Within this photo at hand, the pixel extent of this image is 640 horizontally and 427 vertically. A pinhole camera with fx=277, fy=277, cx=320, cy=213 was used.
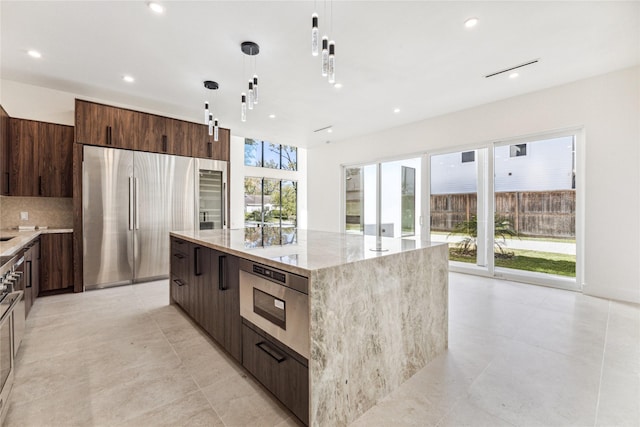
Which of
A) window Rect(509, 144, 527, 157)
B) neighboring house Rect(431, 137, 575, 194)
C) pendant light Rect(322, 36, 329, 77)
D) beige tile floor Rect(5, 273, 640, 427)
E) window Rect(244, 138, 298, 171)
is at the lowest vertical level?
beige tile floor Rect(5, 273, 640, 427)

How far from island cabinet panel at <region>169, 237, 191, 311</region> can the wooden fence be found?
14.7 feet

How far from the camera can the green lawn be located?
3980 mm

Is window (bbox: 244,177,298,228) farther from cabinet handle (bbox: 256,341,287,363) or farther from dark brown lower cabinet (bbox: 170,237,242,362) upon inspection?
cabinet handle (bbox: 256,341,287,363)

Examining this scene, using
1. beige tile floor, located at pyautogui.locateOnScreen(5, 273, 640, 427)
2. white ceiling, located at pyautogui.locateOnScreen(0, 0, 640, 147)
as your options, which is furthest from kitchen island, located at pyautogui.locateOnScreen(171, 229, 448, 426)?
white ceiling, located at pyautogui.locateOnScreen(0, 0, 640, 147)

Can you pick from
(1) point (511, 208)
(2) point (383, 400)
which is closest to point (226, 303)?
(2) point (383, 400)

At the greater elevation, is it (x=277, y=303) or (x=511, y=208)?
(x=511, y=208)

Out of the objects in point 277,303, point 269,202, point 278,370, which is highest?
point 269,202

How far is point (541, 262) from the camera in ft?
14.0

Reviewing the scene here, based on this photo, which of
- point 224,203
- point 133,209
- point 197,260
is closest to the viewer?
point 197,260

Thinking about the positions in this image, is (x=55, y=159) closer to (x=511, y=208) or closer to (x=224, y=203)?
(x=224, y=203)

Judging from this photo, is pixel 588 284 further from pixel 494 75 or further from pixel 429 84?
pixel 429 84

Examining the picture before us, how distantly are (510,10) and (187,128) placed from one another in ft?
15.1

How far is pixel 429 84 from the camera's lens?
385 centimetres

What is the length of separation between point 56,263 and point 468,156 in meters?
6.50
